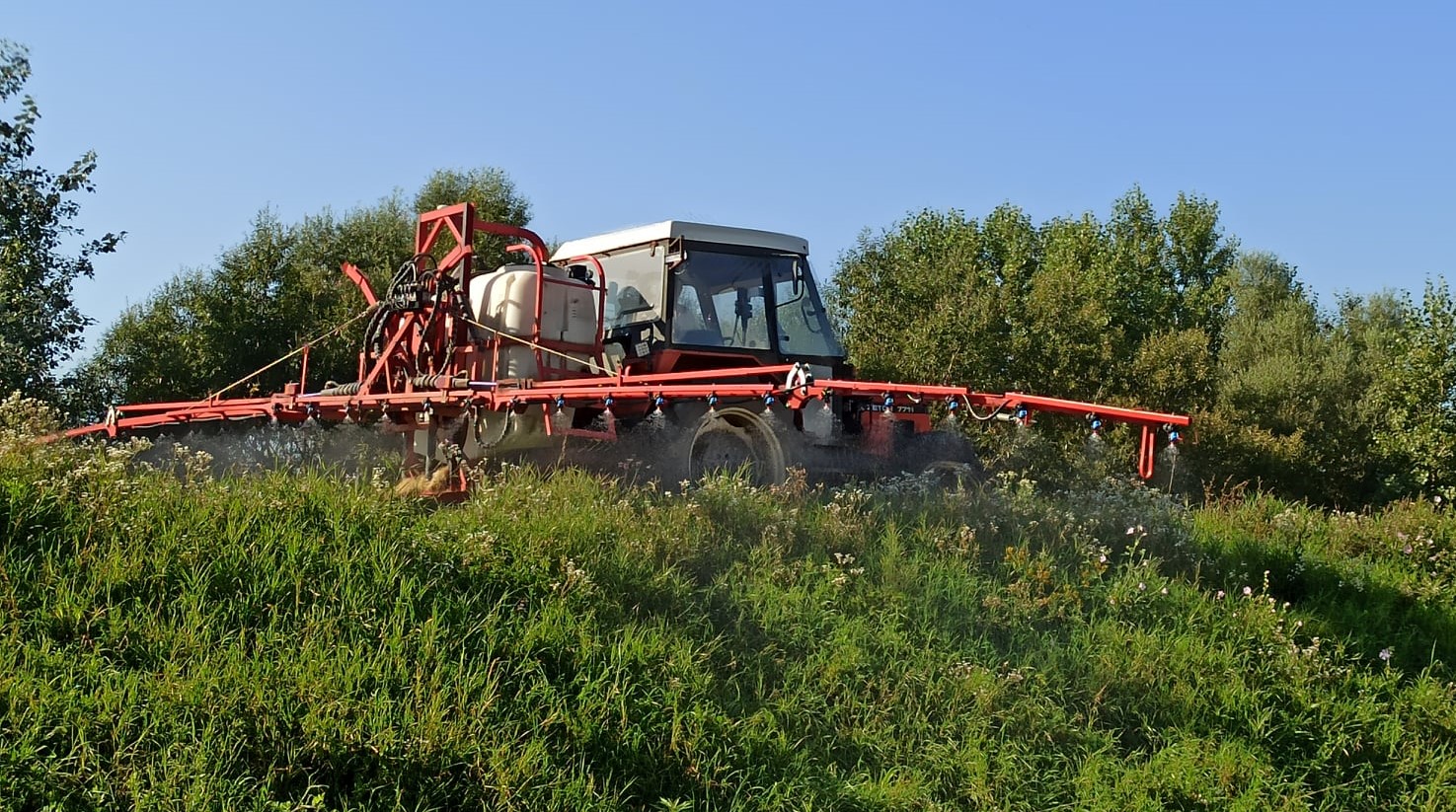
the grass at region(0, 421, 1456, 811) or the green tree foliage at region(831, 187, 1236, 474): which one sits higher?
the green tree foliage at region(831, 187, 1236, 474)

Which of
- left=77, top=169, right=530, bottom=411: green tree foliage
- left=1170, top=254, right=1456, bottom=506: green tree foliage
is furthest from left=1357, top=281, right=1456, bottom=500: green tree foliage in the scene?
left=77, top=169, right=530, bottom=411: green tree foliage

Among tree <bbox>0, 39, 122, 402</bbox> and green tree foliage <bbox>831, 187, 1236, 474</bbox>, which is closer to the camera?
tree <bbox>0, 39, 122, 402</bbox>

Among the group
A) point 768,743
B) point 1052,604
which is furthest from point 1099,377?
point 768,743

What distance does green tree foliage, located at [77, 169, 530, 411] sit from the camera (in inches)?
850

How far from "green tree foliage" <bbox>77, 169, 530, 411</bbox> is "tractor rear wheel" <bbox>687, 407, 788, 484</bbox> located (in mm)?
13178

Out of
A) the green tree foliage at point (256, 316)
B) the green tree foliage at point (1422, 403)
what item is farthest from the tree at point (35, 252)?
the green tree foliage at point (1422, 403)

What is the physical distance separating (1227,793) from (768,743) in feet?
6.61

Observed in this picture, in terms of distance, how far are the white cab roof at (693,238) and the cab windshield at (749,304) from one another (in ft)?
0.30

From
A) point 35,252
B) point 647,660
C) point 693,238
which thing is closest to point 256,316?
point 35,252

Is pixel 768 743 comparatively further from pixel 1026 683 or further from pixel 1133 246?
pixel 1133 246

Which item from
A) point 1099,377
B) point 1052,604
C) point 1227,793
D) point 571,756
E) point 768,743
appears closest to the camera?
point 571,756

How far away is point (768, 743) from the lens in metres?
5.22

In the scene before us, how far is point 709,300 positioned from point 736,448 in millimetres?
1943

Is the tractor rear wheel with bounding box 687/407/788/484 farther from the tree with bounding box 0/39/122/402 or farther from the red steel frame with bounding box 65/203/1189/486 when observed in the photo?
the tree with bounding box 0/39/122/402
